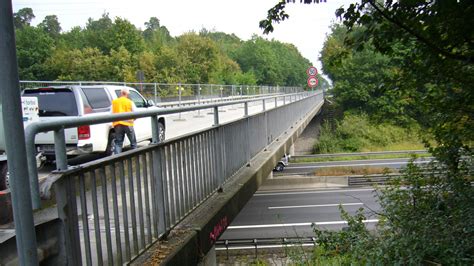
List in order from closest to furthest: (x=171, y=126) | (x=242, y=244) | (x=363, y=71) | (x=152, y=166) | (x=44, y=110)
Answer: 1. (x=152, y=166)
2. (x=44, y=110)
3. (x=171, y=126)
4. (x=242, y=244)
5. (x=363, y=71)

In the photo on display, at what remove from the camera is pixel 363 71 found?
55938 millimetres

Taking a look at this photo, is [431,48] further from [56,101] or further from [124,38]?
[124,38]

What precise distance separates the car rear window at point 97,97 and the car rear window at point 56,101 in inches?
21.0

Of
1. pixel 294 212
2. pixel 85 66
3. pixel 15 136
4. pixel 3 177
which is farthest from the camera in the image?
pixel 85 66

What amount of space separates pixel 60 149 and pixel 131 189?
3.49 ft

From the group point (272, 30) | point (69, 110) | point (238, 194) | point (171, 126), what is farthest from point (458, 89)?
point (171, 126)

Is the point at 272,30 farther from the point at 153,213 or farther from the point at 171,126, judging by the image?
the point at 171,126

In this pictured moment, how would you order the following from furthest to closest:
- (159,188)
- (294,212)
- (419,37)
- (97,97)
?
1. (294,212)
2. (97,97)
3. (419,37)
4. (159,188)

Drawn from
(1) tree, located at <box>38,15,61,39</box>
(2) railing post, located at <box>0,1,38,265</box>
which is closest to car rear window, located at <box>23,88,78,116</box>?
(2) railing post, located at <box>0,1,38,265</box>

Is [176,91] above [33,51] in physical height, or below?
below

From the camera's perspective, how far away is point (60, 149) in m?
2.47

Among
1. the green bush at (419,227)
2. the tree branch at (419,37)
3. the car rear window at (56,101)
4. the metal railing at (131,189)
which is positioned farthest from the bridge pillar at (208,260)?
the car rear window at (56,101)

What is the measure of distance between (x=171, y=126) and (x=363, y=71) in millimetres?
45401

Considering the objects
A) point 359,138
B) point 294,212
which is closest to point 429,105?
point 294,212
